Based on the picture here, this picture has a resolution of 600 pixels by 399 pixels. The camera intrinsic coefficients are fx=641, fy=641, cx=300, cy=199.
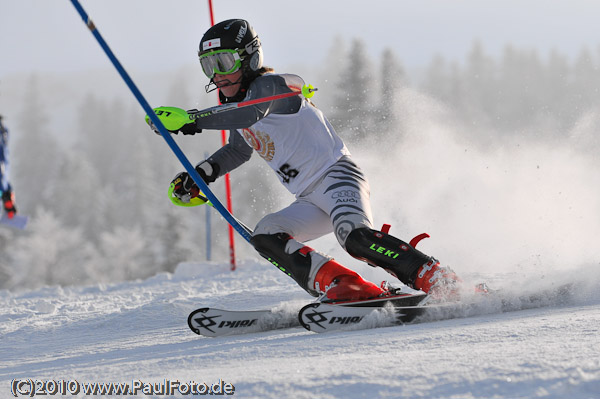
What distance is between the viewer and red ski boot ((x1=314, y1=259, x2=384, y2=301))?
3256 mm

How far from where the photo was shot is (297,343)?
2.63 m

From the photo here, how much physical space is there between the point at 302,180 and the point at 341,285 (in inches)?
31.5

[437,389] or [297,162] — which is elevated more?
[297,162]

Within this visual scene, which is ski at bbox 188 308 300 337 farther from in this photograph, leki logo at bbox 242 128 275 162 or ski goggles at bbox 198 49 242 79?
ski goggles at bbox 198 49 242 79

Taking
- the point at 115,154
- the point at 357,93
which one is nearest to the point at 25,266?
the point at 357,93

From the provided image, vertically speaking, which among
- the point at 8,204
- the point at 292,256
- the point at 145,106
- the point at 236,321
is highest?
the point at 145,106

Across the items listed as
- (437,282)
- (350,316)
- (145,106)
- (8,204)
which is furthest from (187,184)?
(8,204)

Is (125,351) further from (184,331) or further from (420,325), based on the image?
(420,325)

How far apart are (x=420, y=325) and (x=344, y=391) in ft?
4.39

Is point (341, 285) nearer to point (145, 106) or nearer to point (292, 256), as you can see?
point (292, 256)

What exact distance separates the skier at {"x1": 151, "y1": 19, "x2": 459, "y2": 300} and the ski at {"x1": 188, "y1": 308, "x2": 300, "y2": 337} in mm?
230

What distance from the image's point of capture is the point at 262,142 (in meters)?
3.84

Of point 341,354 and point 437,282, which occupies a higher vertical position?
point 437,282

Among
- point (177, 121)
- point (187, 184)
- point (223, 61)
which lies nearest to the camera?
point (177, 121)
